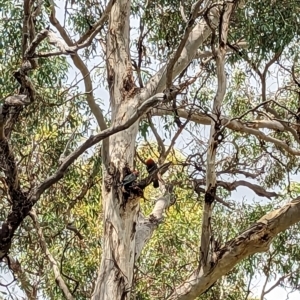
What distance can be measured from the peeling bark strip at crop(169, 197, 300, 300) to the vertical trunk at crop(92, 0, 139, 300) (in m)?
0.40

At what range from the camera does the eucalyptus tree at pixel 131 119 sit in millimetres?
3225

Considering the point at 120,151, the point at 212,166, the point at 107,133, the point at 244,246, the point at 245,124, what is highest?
the point at 245,124

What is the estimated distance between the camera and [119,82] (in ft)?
14.1

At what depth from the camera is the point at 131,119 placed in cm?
279

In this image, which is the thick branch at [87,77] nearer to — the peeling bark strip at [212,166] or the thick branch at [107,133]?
the peeling bark strip at [212,166]

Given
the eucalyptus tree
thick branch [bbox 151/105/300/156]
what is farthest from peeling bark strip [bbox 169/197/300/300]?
thick branch [bbox 151/105/300/156]

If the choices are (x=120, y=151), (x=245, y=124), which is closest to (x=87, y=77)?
(x=120, y=151)

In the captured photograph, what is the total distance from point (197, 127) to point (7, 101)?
318cm

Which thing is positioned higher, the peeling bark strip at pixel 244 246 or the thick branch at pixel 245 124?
the thick branch at pixel 245 124

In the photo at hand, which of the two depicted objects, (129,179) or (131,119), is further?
(129,179)

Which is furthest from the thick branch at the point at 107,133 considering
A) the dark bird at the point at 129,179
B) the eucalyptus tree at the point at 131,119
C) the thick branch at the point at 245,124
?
the thick branch at the point at 245,124

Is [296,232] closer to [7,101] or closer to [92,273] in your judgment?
[92,273]

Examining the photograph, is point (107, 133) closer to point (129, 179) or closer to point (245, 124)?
point (129, 179)

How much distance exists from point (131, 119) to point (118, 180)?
112cm
